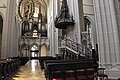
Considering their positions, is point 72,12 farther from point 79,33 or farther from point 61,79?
point 61,79

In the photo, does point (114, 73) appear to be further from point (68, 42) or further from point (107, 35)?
point (68, 42)

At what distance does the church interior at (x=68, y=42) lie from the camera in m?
6.70

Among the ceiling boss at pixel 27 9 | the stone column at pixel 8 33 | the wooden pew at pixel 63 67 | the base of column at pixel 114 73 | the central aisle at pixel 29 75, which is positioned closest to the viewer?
the wooden pew at pixel 63 67

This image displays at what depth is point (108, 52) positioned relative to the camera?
761cm

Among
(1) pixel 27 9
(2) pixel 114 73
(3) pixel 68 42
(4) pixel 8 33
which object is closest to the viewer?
(2) pixel 114 73

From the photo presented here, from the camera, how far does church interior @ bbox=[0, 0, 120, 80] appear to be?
670cm

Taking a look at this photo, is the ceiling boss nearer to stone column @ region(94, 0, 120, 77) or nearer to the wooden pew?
stone column @ region(94, 0, 120, 77)

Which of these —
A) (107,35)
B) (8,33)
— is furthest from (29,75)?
(8,33)

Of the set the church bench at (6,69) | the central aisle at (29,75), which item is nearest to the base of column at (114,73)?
the central aisle at (29,75)

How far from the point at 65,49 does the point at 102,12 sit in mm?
6807

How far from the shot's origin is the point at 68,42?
14.5m

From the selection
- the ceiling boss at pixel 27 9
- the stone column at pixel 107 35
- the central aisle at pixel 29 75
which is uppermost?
the ceiling boss at pixel 27 9

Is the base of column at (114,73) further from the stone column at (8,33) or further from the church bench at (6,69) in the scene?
the stone column at (8,33)

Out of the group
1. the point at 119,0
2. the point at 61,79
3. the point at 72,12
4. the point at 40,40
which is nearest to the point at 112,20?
the point at 119,0
